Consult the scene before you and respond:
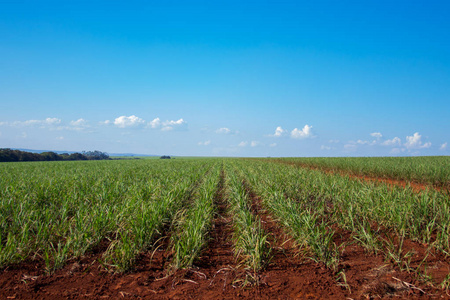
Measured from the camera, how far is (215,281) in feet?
10.6

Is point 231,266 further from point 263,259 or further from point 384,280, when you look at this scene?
point 384,280

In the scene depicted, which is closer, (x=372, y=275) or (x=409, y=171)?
(x=372, y=275)

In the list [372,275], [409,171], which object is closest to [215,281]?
[372,275]

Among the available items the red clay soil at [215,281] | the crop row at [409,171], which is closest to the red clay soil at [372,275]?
the red clay soil at [215,281]

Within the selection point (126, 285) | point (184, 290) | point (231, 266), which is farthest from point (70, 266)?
point (231, 266)

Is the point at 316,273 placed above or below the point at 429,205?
below

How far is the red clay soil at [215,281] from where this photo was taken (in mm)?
2889

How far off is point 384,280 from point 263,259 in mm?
1530

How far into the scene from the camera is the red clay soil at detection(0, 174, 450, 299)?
289cm

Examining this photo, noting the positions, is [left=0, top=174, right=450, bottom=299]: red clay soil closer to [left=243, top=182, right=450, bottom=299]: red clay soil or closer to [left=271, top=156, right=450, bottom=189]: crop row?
[left=243, top=182, right=450, bottom=299]: red clay soil

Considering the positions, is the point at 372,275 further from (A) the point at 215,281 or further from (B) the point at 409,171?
(B) the point at 409,171

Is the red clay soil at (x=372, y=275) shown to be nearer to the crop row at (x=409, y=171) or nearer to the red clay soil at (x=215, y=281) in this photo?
the red clay soil at (x=215, y=281)

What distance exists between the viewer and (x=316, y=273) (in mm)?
3332

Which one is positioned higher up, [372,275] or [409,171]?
[409,171]
